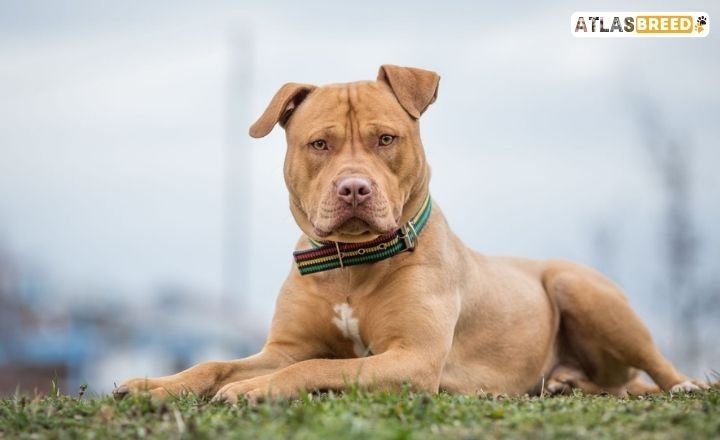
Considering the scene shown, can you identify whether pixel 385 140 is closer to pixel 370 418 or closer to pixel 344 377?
pixel 344 377

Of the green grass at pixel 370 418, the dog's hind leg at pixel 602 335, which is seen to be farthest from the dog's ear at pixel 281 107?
the dog's hind leg at pixel 602 335

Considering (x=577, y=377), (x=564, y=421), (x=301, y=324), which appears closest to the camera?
(x=564, y=421)

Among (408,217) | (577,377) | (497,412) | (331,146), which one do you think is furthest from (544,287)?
(497,412)

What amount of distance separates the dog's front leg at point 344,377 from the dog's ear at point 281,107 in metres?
1.72

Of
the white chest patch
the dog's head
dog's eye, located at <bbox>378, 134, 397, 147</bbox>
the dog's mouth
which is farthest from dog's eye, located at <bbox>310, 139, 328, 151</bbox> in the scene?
the white chest patch

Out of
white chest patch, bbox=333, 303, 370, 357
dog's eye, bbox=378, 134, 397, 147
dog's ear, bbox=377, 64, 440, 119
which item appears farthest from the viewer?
dog's ear, bbox=377, 64, 440, 119

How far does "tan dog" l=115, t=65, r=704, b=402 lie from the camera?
6.25 m

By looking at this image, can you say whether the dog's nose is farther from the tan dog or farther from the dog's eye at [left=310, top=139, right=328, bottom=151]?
the dog's eye at [left=310, top=139, right=328, bottom=151]

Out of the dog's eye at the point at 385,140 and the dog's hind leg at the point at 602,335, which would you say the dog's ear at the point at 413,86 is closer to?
the dog's eye at the point at 385,140

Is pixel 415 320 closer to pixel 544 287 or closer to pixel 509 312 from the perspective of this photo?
pixel 509 312

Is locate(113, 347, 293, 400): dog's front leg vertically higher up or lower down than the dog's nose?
lower down

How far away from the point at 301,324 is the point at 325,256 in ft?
1.65

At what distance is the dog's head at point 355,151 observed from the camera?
249 inches

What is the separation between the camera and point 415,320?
21.6 feet
